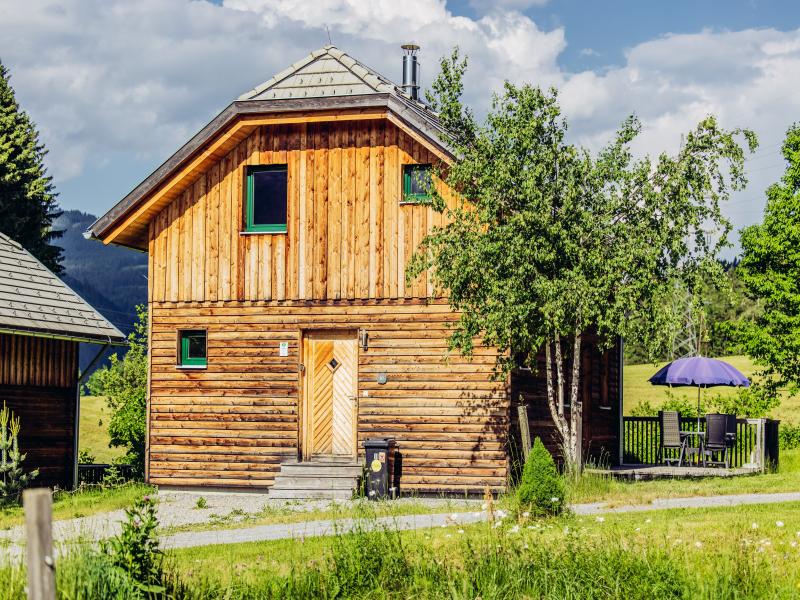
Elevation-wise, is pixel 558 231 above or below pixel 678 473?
above

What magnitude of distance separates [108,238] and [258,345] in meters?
3.86

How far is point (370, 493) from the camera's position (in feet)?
62.3

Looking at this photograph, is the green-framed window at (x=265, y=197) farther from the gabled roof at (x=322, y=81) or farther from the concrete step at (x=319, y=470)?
the concrete step at (x=319, y=470)

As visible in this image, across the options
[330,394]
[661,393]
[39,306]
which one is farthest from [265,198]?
[661,393]

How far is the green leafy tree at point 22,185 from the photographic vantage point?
3878 cm

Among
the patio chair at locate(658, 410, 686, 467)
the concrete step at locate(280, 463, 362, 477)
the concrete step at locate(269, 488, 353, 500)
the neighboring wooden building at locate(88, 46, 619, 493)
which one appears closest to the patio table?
Result: the patio chair at locate(658, 410, 686, 467)

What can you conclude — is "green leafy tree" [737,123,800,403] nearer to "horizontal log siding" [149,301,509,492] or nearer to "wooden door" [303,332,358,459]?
"horizontal log siding" [149,301,509,492]

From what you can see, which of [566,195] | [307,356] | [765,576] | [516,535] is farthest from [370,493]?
[765,576]

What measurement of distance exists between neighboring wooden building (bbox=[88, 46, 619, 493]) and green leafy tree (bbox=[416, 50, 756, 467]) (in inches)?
48.9

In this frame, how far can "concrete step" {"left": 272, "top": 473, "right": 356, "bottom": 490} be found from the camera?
64.2 feet

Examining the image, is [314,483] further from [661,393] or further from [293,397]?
[661,393]

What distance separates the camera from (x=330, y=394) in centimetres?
2077

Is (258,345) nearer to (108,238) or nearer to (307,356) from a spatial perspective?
(307,356)

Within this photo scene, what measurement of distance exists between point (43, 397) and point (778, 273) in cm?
1887
